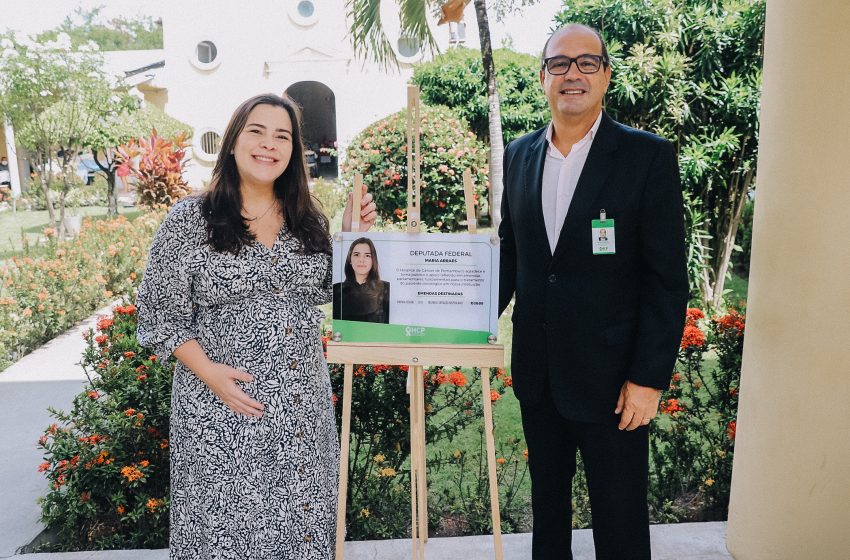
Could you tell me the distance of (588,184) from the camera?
2.21 metres

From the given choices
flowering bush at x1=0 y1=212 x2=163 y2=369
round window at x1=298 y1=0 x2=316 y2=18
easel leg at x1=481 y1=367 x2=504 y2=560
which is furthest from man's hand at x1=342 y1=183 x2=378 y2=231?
round window at x1=298 y1=0 x2=316 y2=18

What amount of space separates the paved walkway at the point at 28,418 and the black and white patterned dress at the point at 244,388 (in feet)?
5.24

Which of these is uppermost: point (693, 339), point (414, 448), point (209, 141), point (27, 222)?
point (209, 141)

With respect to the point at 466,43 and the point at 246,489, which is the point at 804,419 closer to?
the point at 246,489

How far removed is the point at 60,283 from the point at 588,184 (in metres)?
7.03

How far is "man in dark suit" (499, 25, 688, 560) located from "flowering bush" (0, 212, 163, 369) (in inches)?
182

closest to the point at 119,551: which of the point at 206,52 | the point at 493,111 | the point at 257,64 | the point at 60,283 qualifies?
the point at 60,283

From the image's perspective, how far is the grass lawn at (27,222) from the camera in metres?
13.7

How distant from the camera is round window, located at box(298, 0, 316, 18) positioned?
18.0m

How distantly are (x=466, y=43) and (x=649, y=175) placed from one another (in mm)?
14909

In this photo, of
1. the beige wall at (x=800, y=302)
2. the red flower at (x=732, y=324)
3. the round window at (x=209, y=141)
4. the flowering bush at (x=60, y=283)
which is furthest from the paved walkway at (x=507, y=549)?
the round window at (x=209, y=141)

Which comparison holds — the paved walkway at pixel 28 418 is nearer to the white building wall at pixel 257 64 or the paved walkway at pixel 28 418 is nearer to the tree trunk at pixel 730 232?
the tree trunk at pixel 730 232

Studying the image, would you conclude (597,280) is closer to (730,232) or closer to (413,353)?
(413,353)

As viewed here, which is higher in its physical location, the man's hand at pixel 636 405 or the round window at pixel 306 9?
the round window at pixel 306 9
